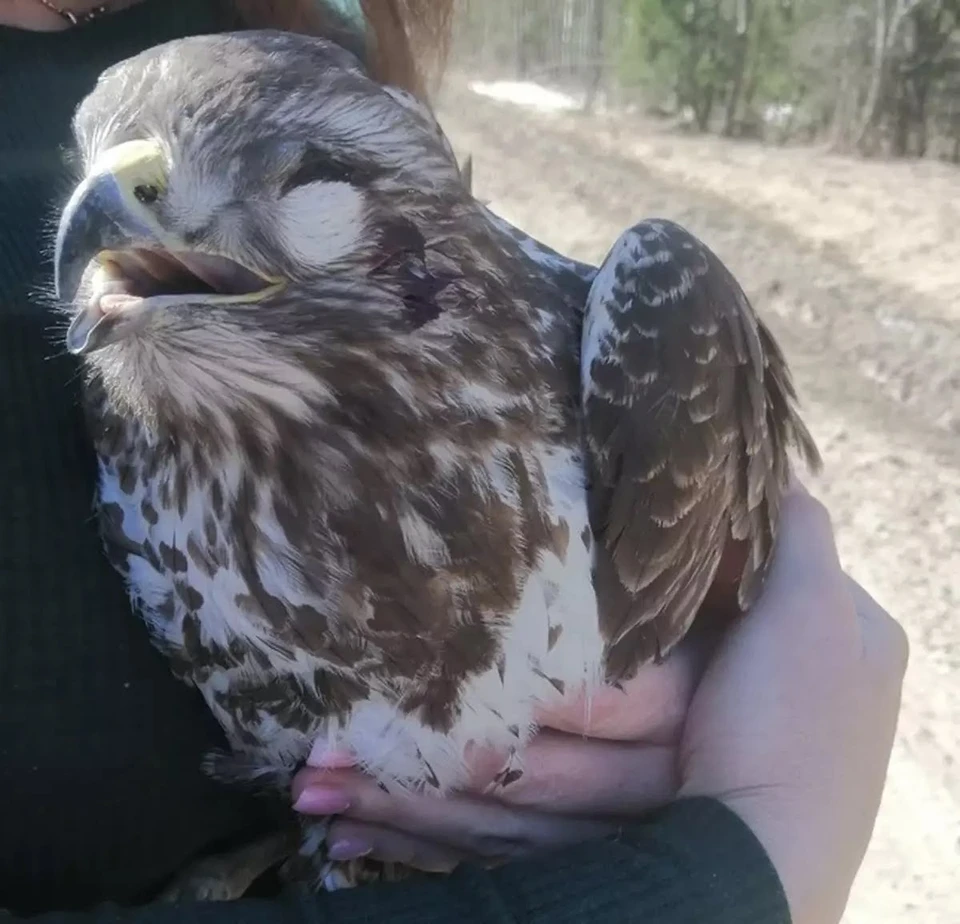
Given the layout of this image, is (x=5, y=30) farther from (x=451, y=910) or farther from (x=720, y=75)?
(x=720, y=75)

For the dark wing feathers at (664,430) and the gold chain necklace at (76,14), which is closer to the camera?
the dark wing feathers at (664,430)

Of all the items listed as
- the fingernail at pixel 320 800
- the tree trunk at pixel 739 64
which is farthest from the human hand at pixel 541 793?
the tree trunk at pixel 739 64

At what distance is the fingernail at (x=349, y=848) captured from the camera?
1796mm

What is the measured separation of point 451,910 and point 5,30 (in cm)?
144

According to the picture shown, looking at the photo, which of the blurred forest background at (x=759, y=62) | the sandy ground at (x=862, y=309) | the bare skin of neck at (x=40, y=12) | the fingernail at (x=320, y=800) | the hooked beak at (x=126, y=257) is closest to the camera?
the hooked beak at (x=126, y=257)

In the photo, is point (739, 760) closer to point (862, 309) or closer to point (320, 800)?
point (320, 800)

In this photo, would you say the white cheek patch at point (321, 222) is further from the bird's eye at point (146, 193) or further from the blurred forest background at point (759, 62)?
the blurred forest background at point (759, 62)

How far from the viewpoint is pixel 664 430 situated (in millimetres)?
1675

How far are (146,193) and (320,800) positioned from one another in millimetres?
924

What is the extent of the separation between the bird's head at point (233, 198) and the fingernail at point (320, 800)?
72cm

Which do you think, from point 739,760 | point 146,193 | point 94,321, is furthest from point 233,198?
point 739,760

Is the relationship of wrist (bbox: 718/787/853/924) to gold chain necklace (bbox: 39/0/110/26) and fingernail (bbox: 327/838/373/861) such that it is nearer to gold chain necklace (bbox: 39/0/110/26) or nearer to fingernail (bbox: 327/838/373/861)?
fingernail (bbox: 327/838/373/861)

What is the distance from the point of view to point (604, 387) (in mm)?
1667

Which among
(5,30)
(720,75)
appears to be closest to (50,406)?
(5,30)
